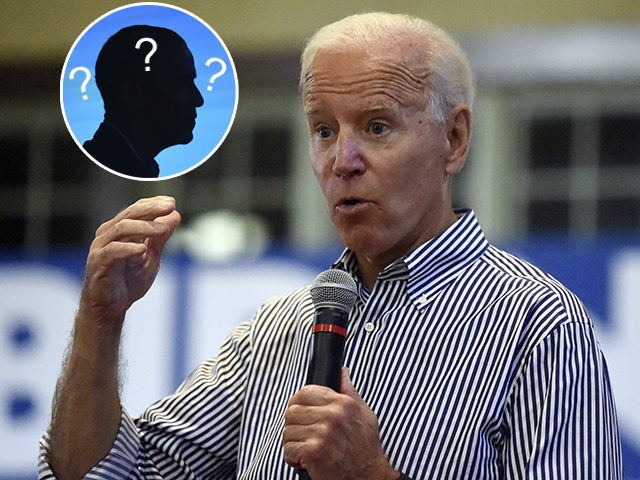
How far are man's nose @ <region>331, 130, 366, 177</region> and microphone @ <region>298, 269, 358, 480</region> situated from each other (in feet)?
0.70

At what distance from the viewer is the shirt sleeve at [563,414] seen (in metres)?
1.83

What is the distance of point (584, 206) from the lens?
627 cm

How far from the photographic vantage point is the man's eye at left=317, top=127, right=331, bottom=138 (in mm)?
2112

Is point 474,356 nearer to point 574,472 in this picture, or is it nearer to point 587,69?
point 574,472

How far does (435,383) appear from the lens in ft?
6.44

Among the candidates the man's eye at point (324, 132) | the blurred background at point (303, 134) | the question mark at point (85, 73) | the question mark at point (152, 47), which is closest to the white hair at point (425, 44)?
the man's eye at point (324, 132)

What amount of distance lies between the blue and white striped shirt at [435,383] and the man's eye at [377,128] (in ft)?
0.66

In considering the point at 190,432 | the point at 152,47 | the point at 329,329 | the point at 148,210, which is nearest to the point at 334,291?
the point at 329,329

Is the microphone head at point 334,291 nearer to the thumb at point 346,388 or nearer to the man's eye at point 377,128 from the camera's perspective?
the thumb at point 346,388

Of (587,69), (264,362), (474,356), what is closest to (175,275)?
(264,362)

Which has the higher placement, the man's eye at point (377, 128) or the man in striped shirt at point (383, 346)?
the man's eye at point (377, 128)

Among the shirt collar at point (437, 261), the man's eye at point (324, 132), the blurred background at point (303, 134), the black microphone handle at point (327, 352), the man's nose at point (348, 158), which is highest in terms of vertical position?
the blurred background at point (303, 134)

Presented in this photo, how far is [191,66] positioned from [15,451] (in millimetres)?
2094

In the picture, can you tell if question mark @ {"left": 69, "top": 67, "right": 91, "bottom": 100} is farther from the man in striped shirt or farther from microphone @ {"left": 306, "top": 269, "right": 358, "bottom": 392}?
microphone @ {"left": 306, "top": 269, "right": 358, "bottom": 392}
